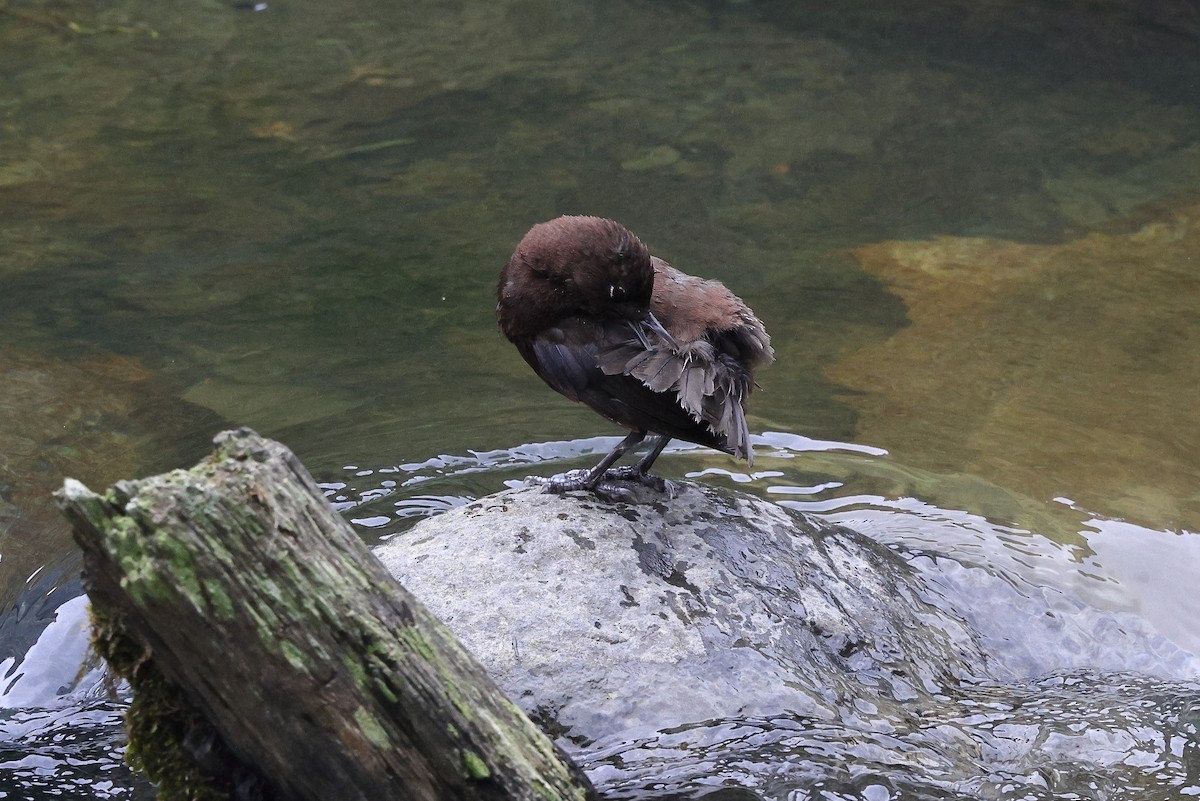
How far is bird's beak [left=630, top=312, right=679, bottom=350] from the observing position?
3633 mm

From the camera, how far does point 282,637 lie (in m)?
2.11

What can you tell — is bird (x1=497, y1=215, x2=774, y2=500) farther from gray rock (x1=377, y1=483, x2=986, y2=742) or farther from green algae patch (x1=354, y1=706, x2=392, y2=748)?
green algae patch (x1=354, y1=706, x2=392, y2=748)

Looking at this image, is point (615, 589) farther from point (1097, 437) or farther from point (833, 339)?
point (833, 339)

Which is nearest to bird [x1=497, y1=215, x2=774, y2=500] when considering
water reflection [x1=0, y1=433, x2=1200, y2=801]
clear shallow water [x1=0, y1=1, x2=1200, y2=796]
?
water reflection [x1=0, y1=433, x2=1200, y2=801]

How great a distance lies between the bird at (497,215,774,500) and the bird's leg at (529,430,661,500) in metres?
0.01

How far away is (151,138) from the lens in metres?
8.79

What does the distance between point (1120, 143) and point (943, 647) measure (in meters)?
6.72

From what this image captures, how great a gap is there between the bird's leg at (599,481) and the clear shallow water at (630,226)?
89cm

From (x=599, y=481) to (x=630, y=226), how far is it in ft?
13.0

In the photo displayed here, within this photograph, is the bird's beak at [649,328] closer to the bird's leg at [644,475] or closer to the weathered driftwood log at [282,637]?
the bird's leg at [644,475]

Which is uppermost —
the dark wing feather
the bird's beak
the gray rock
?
the bird's beak

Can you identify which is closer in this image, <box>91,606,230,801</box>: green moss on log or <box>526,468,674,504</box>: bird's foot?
<box>91,606,230,801</box>: green moss on log

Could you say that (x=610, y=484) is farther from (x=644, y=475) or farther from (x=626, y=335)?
(x=626, y=335)

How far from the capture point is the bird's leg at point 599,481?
3.90 meters
